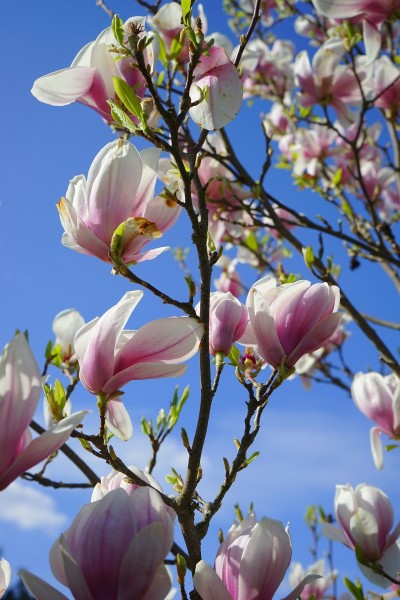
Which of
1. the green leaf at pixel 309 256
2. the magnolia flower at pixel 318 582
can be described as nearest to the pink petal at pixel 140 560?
the green leaf at pixel 309 256

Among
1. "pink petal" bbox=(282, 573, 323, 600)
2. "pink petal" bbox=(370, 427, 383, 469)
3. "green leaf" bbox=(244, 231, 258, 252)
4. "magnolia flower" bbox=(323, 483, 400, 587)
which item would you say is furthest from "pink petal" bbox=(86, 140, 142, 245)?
"green leaf" bbox=(244, 231, 258, 252)

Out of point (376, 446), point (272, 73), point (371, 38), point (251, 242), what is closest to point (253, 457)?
point (376, 446)

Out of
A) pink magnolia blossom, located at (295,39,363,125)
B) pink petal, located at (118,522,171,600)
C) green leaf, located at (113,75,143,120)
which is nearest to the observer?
pink petal, located at (118,522,171,600)

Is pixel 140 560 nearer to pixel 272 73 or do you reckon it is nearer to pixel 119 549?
pixel 119 549

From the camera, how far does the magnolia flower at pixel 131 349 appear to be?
94 cm

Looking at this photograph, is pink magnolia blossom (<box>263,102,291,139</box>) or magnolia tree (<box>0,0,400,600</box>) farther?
pink magnolia blossom (<box>263,102,291,139</box>)

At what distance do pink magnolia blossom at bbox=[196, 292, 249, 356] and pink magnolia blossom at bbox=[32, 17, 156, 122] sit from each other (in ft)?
1.46

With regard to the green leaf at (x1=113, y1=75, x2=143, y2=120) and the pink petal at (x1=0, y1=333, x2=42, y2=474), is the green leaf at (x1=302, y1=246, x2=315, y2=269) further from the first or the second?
the pink petal at (x1=0, y1=333, x2=42, y2=474)

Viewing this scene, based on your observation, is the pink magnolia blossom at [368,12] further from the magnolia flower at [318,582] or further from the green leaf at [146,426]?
the magnolia flower at [318,582]

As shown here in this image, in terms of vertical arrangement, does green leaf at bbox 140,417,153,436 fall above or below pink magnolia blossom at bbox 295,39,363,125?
below

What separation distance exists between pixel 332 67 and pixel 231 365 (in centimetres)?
207

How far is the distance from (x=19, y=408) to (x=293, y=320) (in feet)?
1.68

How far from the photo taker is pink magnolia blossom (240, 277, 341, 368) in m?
1.06

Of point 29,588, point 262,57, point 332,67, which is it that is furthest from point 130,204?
point 262,57
